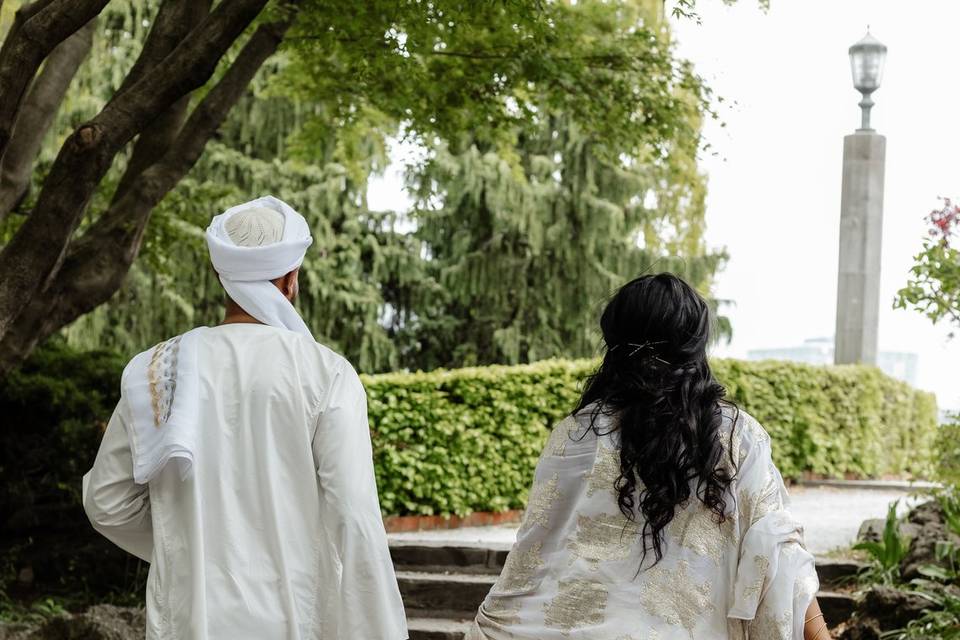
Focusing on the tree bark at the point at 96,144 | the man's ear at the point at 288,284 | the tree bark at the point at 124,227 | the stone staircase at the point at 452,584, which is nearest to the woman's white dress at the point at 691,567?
the man's ear at the point at 288,284

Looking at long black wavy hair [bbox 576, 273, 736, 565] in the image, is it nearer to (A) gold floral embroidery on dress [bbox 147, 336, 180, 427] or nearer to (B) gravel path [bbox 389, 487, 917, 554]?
(A) gold floral embroidery on dress [bbox 147, 336, 180, 427]

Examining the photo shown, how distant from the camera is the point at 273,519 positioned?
9.77ft

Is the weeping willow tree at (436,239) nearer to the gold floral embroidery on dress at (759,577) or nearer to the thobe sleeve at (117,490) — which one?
the thobe sleeve at (117,490)

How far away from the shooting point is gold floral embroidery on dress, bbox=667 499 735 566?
2.85 m

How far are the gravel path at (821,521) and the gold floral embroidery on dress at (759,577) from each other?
18.5ft

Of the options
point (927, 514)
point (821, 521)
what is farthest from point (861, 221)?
point (927, 514)

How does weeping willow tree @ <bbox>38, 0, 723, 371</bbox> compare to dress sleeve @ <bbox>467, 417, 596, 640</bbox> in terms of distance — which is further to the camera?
weeping willow tree @ <bbox>38, 0, 723, 371</bbox>

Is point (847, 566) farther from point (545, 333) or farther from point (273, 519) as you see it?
point (545, 333)

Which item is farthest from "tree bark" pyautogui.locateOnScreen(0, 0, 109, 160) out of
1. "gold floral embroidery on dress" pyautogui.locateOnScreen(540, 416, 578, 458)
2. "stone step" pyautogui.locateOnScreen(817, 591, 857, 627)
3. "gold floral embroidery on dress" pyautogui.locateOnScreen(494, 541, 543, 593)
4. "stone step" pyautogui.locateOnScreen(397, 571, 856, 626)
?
"stone step" pyautogui.locateOnScreen(817, 591, 857, 627)

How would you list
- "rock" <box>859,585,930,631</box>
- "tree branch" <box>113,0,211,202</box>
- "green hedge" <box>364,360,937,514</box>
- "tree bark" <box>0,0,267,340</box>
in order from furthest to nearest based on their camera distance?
"green hedge" <box>364,360,937,514</box> → "rock" <box>859,585,930,631</box> → "tree branch" <box>113,0,211,202</box> → "tree bark" <box>0,0,267,340</box>

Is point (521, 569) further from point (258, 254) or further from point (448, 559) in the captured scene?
point (448, 559)

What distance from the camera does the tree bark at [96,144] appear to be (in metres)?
5.32

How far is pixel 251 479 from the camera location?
9.87ft

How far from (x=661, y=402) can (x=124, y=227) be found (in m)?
4.94
